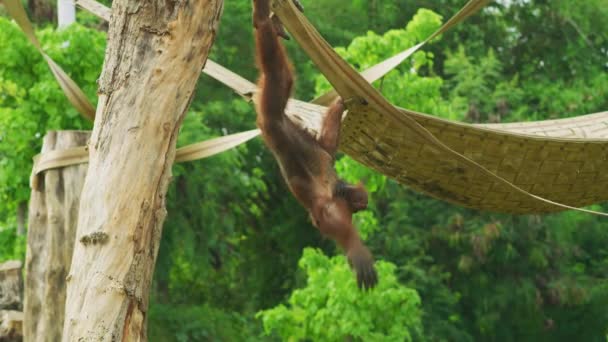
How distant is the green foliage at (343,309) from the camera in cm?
947

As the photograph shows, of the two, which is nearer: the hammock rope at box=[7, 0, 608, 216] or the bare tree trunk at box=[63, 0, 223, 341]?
the bare tree trunk at box=[63, 0, 223, 341]

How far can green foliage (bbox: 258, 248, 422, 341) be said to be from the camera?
9.47 meters

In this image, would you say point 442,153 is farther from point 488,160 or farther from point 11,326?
point 11,326

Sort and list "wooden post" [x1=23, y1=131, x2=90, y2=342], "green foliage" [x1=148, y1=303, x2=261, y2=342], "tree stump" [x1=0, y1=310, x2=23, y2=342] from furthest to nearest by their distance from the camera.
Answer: "green foliage" [x1=148, y1=303, x2=261, y2=342] → "tree stump" [x1=0, y1=310, x2=23, y2=342] → "wooden post" [x1=23, y1=131, x2=90, y2=342]

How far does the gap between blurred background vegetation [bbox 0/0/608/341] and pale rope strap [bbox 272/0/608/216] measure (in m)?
4.70

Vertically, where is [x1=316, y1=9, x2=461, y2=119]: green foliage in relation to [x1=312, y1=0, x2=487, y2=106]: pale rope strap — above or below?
above

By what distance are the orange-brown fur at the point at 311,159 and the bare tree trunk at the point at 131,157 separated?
67 centimetres

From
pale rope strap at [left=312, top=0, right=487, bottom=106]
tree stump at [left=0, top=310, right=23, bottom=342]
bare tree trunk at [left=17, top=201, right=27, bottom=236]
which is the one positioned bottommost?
tree stump at [left=0, top=310, right=23, bottom=342]

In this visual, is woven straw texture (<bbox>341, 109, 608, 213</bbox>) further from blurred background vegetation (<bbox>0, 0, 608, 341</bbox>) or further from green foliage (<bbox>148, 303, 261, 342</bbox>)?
green foliage (<bbox>148, 303, 261, 342</bbox>)

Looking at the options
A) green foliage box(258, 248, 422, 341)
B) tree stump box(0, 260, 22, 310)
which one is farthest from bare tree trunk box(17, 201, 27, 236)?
green foliage box(258, 248, 422, 341)

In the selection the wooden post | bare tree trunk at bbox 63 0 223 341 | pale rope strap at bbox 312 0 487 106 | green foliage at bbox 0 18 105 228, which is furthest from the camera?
green foliage at bbox 0 18 105 228

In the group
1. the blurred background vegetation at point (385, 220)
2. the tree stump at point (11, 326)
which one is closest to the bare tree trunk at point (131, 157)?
the tree stump at point (11, 326)

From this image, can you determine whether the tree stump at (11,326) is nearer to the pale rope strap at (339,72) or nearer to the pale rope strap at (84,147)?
the pale rope strap at (84,147)

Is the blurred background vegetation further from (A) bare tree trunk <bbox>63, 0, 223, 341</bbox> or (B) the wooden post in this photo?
(A) bare tree trunk <bbox>63, 0, 223, 341</bbox>
